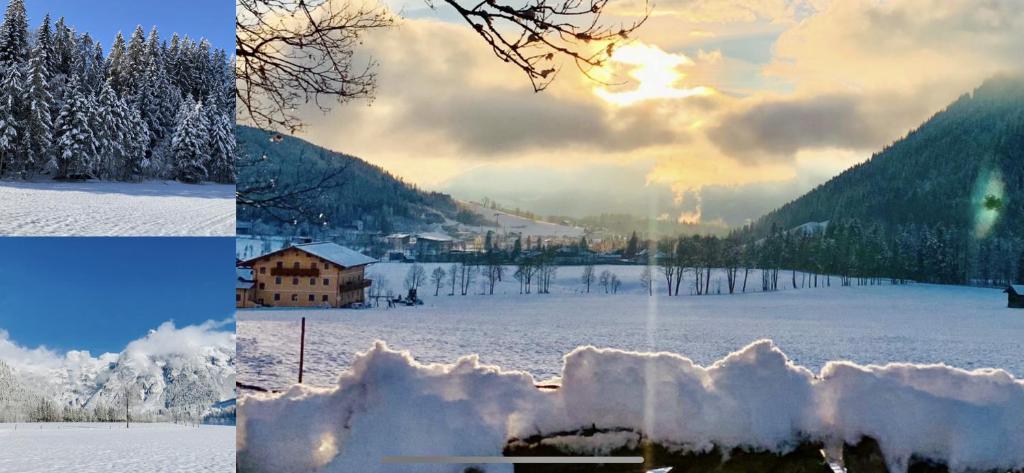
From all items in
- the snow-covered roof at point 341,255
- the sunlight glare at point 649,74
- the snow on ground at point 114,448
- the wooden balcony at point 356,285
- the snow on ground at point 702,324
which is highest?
the sunlight glare at point 649,74

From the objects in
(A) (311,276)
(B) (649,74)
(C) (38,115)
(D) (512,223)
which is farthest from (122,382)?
(B) (649,74)

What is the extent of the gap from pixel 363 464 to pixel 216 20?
9.57ft

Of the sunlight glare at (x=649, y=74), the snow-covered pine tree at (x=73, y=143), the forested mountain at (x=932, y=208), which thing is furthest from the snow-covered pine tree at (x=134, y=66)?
the forested mountain at (x=932, y=208)

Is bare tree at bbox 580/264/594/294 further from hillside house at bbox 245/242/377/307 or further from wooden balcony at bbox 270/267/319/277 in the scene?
wooden balcony at bbox 270/267/319/277

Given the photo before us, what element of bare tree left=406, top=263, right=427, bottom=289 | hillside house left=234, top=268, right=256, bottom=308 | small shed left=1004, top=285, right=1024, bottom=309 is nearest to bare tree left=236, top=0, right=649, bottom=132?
hillside house left=234, top=268, right=256, bottom=308

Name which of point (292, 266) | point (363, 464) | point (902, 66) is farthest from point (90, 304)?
point (902, 66)

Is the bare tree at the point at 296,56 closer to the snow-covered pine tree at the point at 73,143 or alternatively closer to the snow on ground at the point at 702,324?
the snow on ground at the point at 702,324

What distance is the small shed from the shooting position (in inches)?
133

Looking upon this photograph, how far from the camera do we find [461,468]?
3006mm

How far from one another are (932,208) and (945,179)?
0.45 ft

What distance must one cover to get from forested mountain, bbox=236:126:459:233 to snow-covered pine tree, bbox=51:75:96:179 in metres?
1.92

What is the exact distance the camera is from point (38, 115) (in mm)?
5023

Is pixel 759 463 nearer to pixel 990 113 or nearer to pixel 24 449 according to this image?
pixel 990 113

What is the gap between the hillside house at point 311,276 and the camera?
3225 mm
